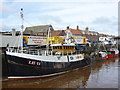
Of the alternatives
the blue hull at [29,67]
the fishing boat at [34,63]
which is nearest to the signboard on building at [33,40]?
the fishing boat at [34,63]

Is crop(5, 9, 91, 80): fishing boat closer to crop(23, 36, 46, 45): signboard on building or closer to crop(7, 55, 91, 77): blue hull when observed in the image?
crop(7, 55, 91, 77): blue hull

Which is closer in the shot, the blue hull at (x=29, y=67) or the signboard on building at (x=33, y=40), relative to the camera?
the blue hull at (x=29, y=67)

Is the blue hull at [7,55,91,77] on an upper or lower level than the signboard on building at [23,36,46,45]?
lower

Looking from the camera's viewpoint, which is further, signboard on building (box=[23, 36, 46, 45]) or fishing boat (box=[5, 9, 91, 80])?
signboard on building (box=[23, 36, 46, 45])

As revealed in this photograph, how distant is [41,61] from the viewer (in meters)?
17.3

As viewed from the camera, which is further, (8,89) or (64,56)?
(64,56)

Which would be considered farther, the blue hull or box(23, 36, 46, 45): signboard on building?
box(23, 36, 46, 45): signboard on building

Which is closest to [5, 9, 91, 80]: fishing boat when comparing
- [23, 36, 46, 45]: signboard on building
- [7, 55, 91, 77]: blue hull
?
[7, 55, 91, 77]: blue hull

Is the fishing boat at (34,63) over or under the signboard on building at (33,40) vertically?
under

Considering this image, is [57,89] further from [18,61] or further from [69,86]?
[18,61]

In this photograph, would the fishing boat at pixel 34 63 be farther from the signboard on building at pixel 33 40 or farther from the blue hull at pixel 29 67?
the signboard on building at pixel 33 40

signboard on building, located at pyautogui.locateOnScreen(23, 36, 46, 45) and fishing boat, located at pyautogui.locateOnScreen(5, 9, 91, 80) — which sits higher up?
signboard on building, located at pyautogui.locateOnScreen(23, 36, 46, 45)

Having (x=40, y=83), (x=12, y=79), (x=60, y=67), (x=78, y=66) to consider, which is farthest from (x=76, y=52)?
(x=12, y=79)

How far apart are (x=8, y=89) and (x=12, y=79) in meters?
1.79
